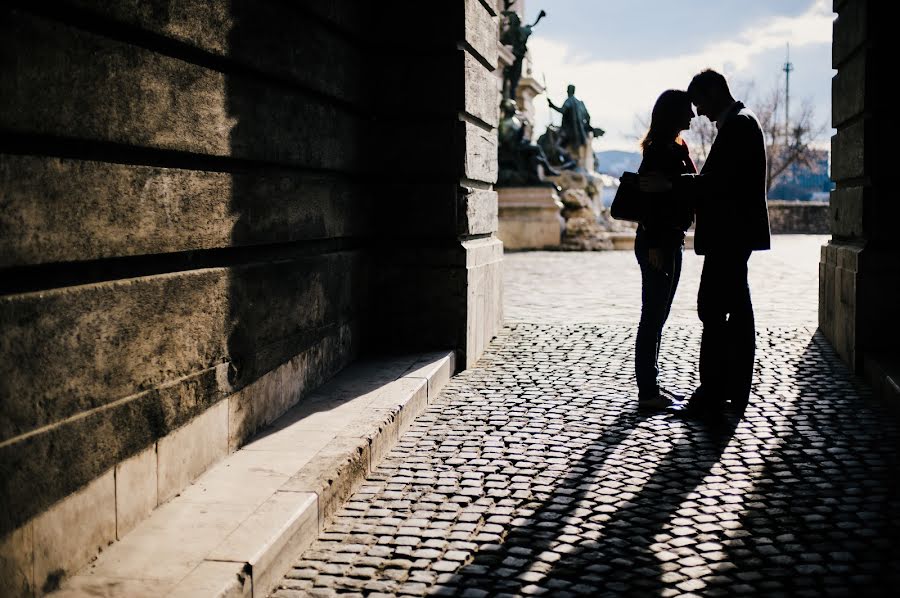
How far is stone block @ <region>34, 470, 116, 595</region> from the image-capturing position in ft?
9.36

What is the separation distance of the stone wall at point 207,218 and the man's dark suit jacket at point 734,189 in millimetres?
2085

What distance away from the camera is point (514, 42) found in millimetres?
30938

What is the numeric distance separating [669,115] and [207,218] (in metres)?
2.84

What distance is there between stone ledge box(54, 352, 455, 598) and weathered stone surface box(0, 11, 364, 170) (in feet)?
4.60

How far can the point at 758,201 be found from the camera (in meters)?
5.41

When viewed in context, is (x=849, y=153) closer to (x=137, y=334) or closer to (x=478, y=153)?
(x=478, y=153)

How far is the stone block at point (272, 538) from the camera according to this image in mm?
3120

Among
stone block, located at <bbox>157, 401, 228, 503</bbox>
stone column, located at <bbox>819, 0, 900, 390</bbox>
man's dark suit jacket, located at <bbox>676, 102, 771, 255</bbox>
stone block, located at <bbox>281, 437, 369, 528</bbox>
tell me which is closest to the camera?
stone block, located at <bbox>157, 401, 228, 503</bbox>

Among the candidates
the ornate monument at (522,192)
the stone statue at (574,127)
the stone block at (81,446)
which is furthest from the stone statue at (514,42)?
the stone block at (81,446)

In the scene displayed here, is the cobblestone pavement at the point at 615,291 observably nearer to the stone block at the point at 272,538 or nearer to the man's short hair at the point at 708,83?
the man's short hair at the point at 708,83

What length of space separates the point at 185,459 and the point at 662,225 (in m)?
3.07

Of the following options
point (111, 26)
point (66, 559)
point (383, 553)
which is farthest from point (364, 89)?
point (66, 559)

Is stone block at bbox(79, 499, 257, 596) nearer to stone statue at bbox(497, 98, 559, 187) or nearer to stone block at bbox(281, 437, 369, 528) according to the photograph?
stone block at bbox(281, 437, 369, 528)

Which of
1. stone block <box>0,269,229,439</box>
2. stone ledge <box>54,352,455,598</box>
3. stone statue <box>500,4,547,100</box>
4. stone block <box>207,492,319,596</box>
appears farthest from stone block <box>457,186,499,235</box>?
stone statue <box>500,4,547,100</box>
